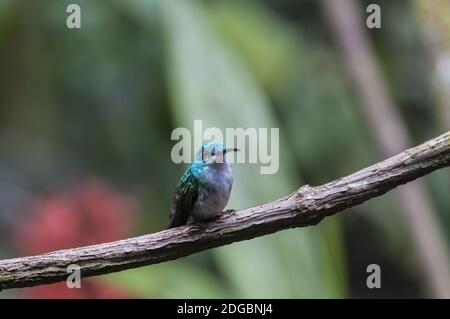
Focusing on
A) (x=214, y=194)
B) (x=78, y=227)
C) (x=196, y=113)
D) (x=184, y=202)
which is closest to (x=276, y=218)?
(x=214, y=194)

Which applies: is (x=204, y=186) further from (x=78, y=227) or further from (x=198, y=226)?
(x=78, y=227)

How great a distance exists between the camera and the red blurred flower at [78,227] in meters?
4.61

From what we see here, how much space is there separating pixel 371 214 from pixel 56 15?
11.4 feet

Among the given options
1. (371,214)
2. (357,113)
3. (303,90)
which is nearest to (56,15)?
(303,90)

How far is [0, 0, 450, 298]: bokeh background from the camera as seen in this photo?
5004 millimetres

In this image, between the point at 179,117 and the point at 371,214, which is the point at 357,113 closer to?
the point at 371,214

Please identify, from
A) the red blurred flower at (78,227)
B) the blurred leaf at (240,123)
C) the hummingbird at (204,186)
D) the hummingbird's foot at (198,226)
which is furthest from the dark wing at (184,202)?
the red blurred flower at (78,227)

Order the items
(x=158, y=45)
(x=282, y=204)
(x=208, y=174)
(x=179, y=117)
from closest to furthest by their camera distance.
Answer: (x=282, y=204)
(x=208, y=174)
(x=179, y=117)
(x=158, y=45)

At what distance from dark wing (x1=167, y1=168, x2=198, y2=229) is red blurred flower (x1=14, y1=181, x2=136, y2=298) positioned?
1.83m

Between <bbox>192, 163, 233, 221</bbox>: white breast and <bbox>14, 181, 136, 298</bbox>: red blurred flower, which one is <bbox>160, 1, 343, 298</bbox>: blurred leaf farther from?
<bbox>192, 163, 233, 221</bbox>: white breast

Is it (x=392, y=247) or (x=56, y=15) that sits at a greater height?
(x=56, y=15)

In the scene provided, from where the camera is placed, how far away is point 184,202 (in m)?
2.85

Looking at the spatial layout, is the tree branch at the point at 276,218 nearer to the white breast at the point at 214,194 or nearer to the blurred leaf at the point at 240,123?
the white breast at the point at 214,194

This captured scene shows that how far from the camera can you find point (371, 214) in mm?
6637
